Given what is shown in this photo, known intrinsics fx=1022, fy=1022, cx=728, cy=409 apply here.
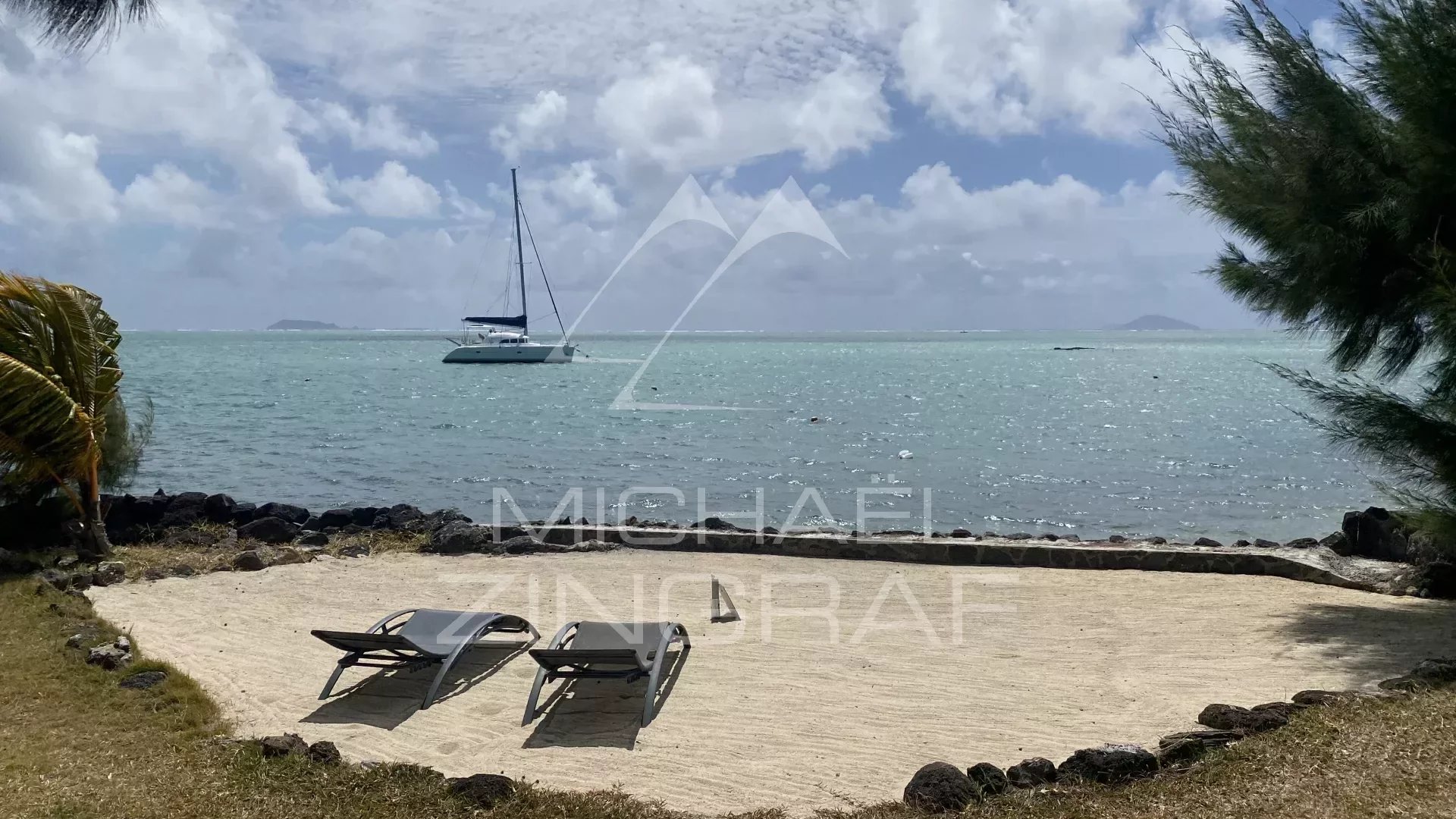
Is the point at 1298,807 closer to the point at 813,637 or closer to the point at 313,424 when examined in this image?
the point at 813,637

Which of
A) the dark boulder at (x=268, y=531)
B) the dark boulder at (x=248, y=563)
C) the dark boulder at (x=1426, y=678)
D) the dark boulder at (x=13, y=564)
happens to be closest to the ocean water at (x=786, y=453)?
the dark boulder at (x=1426, y=678)

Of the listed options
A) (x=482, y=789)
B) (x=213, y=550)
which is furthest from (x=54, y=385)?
(x=482, y=789)

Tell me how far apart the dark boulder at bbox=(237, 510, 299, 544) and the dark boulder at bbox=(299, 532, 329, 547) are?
1.00ft

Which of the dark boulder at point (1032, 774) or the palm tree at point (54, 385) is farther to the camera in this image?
the palm tree at point (54, 385)

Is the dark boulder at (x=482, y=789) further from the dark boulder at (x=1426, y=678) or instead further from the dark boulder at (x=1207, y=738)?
the dark boulder at (x=1426, y=678)

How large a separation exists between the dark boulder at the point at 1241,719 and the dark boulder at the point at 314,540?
9.96 m

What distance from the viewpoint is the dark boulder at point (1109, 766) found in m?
4.89

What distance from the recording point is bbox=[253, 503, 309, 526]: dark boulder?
14688mm

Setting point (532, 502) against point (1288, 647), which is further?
point (532, 502)

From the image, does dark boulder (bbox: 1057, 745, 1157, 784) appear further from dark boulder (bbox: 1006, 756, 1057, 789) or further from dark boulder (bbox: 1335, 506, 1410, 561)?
dark boulder (bbox: 1335, 506, 1410, 561)

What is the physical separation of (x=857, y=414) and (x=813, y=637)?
37.6 meters

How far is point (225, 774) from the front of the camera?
5.03 meters

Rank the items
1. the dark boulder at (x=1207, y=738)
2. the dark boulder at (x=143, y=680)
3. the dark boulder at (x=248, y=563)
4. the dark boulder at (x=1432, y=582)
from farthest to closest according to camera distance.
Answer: the dark boulder at (x=248, y=563) → the dark boulder at (x=1432, y=582) → the dark boulder at (x=143, y=680) → the dark boulder at (x=1207, y=738)

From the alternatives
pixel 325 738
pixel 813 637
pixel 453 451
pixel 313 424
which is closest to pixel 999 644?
pixel 813 637
